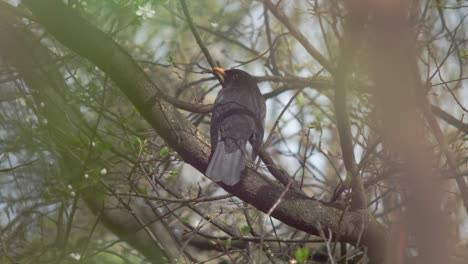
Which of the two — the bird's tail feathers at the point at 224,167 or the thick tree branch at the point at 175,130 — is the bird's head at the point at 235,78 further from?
the thick tree branch at the point at 175,130

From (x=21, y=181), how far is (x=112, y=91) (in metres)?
1.32

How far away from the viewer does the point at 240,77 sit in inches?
249

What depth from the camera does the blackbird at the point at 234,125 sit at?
4.63m

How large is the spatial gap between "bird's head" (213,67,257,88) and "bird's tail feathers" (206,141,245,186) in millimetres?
1377

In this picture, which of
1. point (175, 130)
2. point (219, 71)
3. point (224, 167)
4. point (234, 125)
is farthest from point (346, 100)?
point (219, 71)

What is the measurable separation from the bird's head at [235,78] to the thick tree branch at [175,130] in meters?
1.50

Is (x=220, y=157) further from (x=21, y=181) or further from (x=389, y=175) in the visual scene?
(x=21, y=181)

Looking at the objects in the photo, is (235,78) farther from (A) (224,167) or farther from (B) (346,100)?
(B) (346,100)

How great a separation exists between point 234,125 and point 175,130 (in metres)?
1.31

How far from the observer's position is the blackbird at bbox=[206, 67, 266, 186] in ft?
15.2

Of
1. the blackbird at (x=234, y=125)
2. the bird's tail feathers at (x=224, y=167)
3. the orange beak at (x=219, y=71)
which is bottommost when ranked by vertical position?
the bird's tail feathers at (x=224, y=167)

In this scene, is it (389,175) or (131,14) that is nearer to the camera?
(389,175)

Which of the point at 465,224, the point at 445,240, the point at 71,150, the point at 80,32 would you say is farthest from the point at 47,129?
the point at 445,240

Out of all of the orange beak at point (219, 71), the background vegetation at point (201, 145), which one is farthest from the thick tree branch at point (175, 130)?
the orange beak at point (219, 71)
